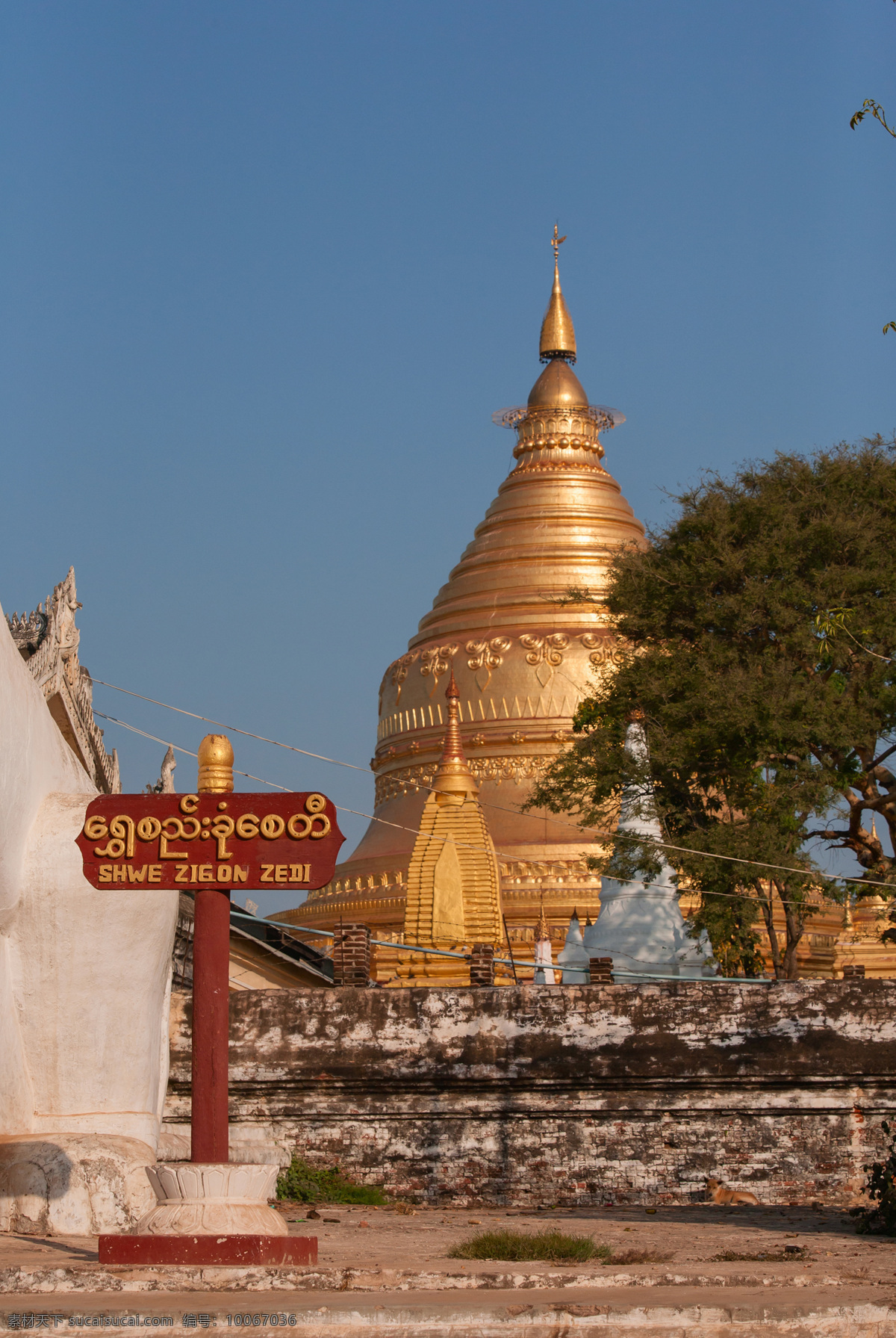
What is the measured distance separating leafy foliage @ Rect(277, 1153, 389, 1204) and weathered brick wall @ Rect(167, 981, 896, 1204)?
14cm

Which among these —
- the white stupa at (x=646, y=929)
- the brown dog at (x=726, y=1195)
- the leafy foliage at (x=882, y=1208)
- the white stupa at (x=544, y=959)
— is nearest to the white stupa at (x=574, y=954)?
the white stupa at (x=544, y=959)

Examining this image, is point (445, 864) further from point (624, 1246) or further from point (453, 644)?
point (624, 1246)

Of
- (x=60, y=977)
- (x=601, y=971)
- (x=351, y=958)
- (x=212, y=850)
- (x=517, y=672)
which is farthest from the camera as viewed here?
(x=517, y=672)

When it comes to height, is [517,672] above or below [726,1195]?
above

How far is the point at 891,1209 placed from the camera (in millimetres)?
10820

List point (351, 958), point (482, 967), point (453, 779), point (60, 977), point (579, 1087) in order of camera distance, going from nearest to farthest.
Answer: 1. point (60, 977)
2. point (579, 1087)
3. point (351, 958)
4. point (482, 967)
5. point (453, 779)

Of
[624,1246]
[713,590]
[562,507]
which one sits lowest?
[624,1246]

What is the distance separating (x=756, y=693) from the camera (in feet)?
64.6

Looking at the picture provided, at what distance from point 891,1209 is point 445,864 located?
1698 centimetres

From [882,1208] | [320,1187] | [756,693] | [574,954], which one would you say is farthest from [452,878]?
[882,1208]

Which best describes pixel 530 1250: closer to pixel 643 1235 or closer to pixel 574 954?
pixel 643 1235

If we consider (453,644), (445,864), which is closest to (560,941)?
(445,864)

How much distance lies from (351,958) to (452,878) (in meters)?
12.7

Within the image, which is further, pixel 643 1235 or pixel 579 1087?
pixel 579 1087
